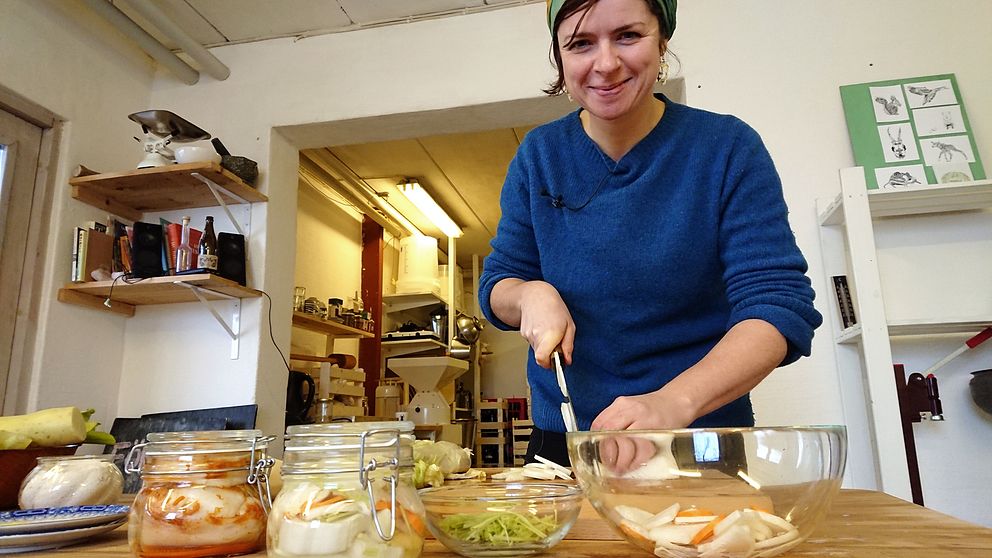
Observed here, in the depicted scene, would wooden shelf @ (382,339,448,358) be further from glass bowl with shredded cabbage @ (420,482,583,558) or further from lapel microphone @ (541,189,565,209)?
glass bowl with shredded cabbage @ (420,482,583,558)

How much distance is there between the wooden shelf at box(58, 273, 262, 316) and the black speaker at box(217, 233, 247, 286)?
0.06m

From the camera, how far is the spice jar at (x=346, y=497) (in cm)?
38

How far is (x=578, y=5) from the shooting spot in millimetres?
833

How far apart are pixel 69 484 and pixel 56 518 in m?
0.17

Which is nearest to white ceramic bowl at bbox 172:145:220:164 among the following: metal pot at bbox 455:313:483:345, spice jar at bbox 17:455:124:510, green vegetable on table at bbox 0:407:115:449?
green vegetable on table at bbox 0:407:115:449

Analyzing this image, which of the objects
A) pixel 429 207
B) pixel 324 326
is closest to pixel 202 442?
pixel 324 326

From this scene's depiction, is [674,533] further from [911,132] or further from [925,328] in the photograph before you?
[911,132]

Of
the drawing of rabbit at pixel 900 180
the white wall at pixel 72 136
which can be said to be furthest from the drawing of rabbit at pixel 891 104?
the white wall at pixel 72 136

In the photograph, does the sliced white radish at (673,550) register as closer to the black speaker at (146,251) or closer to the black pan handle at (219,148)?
the black speaker at (146,251)

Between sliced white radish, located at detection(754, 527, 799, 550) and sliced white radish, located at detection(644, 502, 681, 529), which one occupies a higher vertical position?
sliced white radish, located at detection(644, 502, 681, 529)

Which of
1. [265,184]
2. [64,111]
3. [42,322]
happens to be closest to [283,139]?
[265,184]

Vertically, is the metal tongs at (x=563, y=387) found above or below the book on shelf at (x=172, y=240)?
below

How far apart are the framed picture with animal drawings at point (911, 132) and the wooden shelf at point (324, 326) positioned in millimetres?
2623

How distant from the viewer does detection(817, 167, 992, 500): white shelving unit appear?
1695 millimetres
